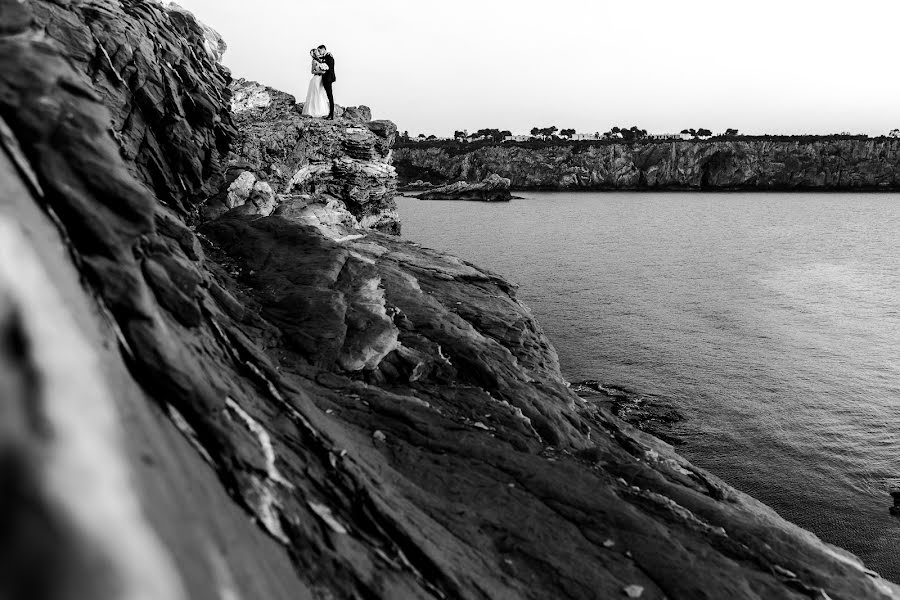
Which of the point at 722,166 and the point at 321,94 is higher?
the point at 321,94

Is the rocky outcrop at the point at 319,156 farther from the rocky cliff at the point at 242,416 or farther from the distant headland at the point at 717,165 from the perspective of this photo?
the distant headland at the point at 717,165

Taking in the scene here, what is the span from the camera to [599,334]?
36406mm

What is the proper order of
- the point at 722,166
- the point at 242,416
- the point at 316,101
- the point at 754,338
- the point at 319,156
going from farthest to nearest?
the point at 722,166, the point at 754,338, the point at 316,101, the point at 319,156, the point at 242,416

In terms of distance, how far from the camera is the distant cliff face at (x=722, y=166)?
170 metres

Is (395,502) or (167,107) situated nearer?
(395,502)

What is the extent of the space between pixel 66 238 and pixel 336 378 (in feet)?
27.7

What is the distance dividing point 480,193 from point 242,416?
13480cm

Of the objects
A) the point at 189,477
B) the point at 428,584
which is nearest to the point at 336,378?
the point at 428,584

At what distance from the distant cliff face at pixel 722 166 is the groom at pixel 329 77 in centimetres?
15910

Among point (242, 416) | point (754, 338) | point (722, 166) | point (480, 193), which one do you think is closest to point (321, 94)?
point (242, 416)

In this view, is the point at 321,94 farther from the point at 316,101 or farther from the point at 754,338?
the point at 754,338

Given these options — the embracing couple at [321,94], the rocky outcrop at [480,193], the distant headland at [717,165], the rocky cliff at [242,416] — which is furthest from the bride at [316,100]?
the distant headland at [717,165]

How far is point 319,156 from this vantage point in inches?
1312

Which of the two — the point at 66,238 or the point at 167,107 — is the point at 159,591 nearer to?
the point at 66,238
